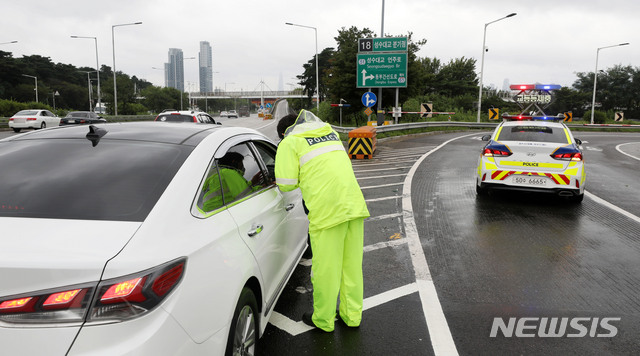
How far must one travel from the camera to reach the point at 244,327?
2676mm

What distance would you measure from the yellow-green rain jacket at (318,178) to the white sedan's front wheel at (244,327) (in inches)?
33.5

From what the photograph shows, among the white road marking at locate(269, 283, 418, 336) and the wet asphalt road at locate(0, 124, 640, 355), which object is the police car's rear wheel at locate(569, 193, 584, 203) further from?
the white road marking at locate(269, 283, 418, 336)

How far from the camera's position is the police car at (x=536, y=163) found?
7781 millimetres

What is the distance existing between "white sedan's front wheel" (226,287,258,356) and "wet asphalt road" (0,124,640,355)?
52 cm

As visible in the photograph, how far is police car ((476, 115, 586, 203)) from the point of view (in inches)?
306

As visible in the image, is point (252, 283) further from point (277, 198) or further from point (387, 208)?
point (387, 208)

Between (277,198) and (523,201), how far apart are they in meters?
6.43

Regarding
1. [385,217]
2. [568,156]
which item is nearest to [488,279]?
[385,217]

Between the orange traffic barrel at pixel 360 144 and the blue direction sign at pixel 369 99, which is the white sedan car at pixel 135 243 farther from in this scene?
the blue direction sign at pixel 369 99

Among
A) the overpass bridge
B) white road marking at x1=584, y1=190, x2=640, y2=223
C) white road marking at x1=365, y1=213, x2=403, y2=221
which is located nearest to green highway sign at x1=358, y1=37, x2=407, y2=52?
white road marking at x1=584, y1=190, x2=640, y2=223

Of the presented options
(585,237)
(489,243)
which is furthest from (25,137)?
(585,237)

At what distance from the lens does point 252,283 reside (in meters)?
2.77

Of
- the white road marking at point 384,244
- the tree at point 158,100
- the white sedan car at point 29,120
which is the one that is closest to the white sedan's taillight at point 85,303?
the white road marking at point 384,244

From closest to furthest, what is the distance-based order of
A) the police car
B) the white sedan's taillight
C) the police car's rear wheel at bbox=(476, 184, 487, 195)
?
1. the white sedan's taillight
2. the police car
3. the police car's rear wheel at bbox=(476, 184, 487, 195)
